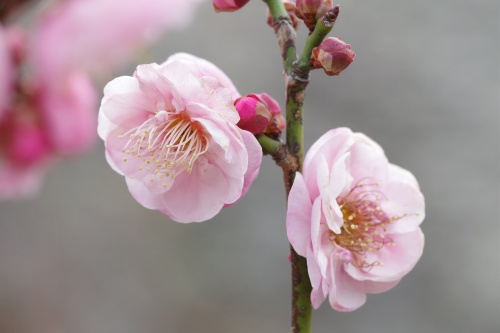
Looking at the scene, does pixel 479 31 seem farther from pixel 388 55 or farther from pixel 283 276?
pixel 283 276

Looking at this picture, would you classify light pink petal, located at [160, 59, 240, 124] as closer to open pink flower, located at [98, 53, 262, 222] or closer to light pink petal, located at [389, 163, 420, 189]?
open pink flower, located at [98, 53, 262, 222]

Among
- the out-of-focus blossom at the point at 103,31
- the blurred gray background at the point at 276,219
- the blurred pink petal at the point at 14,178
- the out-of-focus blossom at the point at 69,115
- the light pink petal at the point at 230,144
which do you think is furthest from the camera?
the blurred gray background at the point at 276,219

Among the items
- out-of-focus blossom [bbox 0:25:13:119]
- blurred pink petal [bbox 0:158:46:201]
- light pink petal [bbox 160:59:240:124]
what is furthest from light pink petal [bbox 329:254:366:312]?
blurred pink petal [bbox 0:158:46:201]

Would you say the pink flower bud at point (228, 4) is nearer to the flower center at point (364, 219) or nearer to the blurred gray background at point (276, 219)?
the flower center at point (364, 219)

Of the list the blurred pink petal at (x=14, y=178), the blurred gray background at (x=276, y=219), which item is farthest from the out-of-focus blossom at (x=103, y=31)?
the blurred gray background at (x=276, y=219)

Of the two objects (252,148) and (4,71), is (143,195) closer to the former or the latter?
(252,148)

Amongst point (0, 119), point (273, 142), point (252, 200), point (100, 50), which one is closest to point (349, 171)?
point (273, 142)

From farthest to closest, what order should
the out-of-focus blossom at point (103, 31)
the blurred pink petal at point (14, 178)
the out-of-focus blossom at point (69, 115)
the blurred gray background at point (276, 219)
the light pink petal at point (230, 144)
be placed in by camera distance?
the blurred gray background at point (276, 219)
the blurred pink petal at point (14, 178)
the out-of-focus blossom at point (69, 115)
the out-of-focus blossom at point (103, 31)
the light pink petal at point (230, 144)
